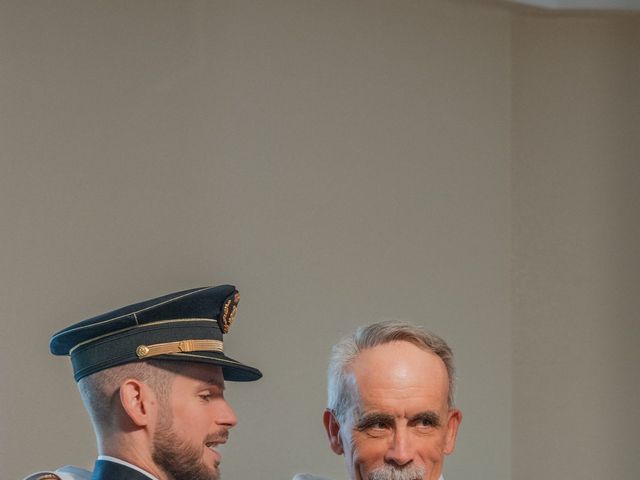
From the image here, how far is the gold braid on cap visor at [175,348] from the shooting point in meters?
3.32

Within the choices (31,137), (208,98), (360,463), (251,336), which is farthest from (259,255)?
(360,463)

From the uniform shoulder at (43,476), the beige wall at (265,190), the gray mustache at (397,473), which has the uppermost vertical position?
the beige wall at (265,190)

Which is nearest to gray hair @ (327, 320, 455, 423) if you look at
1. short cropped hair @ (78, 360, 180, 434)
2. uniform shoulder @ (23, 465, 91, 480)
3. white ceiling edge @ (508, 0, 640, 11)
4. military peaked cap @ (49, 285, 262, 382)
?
military peaked cap @ (49, 285, 262, 382)

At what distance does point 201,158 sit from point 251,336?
74 cm

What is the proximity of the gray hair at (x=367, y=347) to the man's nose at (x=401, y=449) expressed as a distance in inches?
6.8

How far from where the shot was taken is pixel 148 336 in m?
3.35

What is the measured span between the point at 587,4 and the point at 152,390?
366 centimetres

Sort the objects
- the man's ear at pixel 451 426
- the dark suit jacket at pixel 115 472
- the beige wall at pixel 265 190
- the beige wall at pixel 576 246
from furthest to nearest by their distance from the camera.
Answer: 1. the beige wall at pixel 576 246
2. the beige wall at pixel 265 190
3. the man's ear at pixel 451 426
4. the dark suit jacket at pixel 115 472

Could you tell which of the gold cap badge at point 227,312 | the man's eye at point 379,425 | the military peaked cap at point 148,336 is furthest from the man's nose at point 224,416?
the man's eye at point 379,425

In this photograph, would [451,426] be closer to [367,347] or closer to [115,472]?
[367,347]

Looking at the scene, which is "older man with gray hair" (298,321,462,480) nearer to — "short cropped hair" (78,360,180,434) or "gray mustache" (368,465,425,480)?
"gray mustache" (368,465,425,480)

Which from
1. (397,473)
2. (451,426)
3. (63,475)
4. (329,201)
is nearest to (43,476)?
(63,475)

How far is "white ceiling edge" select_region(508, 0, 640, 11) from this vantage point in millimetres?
6230

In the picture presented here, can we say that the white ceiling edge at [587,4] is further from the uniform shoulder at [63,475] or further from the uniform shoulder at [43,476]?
the uniform shoulder at [43,476]
